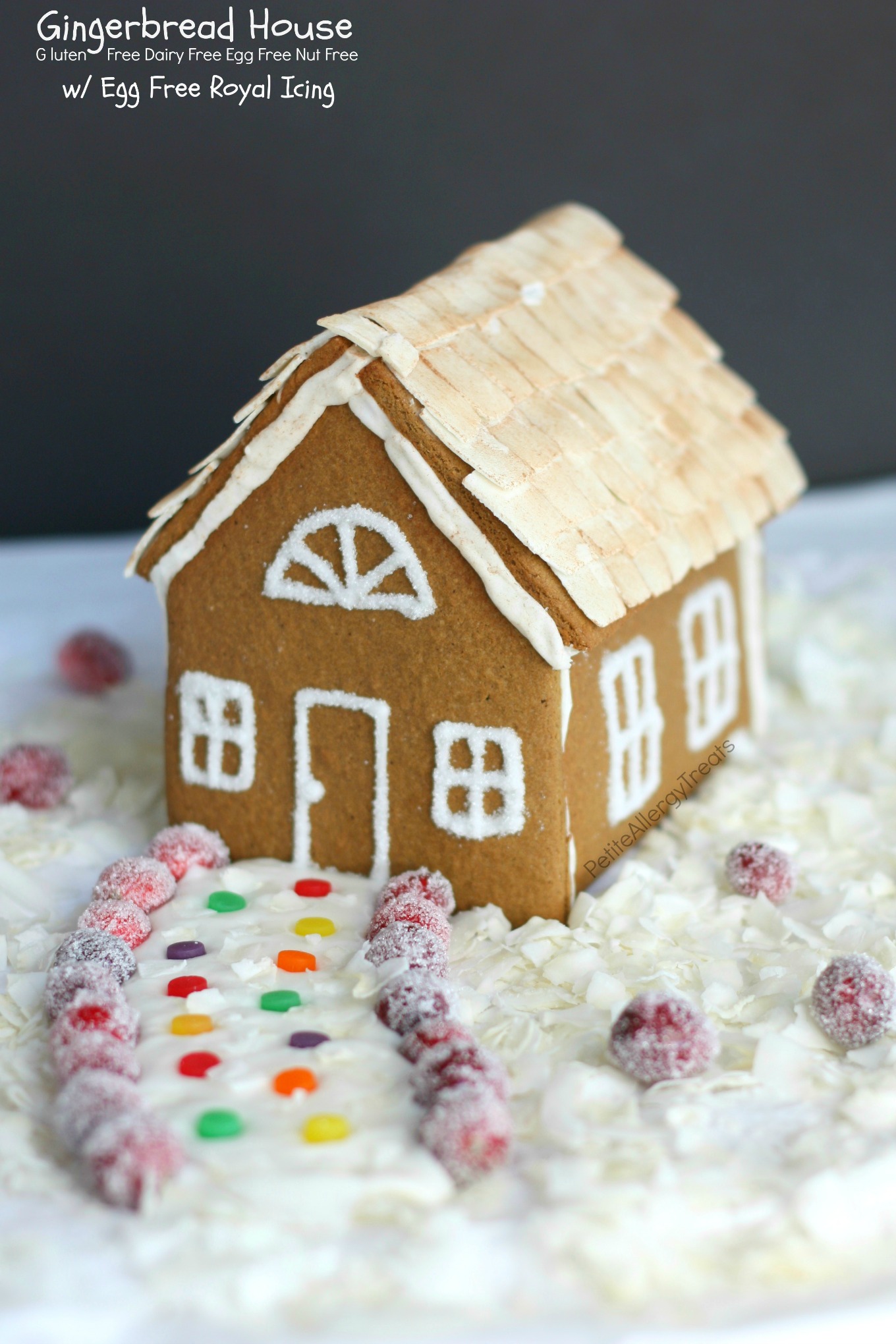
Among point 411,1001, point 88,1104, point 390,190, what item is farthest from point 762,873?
point 390,190

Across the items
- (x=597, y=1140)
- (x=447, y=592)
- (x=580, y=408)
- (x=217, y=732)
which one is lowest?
(x=597, y=1140)

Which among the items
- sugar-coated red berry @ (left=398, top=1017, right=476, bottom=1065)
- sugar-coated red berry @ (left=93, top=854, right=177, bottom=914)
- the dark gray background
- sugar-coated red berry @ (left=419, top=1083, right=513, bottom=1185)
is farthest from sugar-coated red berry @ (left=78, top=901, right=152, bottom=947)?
the dark gray background

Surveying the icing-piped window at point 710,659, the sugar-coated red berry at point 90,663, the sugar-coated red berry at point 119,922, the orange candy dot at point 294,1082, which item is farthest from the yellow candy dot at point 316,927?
the sugar-coated red berry at point 90,663

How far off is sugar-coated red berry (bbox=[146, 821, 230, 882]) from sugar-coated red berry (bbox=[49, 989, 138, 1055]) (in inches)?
14.5

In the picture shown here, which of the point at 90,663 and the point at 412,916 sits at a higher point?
the point at 90,663

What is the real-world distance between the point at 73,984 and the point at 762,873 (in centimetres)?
83

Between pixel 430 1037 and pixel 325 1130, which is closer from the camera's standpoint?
pixel 325 1130

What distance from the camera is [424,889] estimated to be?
1712 millimetres

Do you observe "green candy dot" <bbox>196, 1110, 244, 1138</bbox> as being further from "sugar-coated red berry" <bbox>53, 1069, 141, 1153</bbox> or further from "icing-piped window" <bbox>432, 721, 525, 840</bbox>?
"icing-piped window" <bbox>432, 721, 525, 840</bbox>

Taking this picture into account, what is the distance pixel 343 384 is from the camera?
1.61m

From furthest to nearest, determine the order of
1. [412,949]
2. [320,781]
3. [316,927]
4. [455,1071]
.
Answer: [320,781]
[316,927]
[412,949]
[455,1071]

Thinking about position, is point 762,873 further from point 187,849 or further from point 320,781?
point 187,849

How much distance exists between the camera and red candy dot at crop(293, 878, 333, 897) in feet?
5.81

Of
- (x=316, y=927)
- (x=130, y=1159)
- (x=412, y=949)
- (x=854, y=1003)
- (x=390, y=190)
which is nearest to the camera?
(x=130, y=1159)
